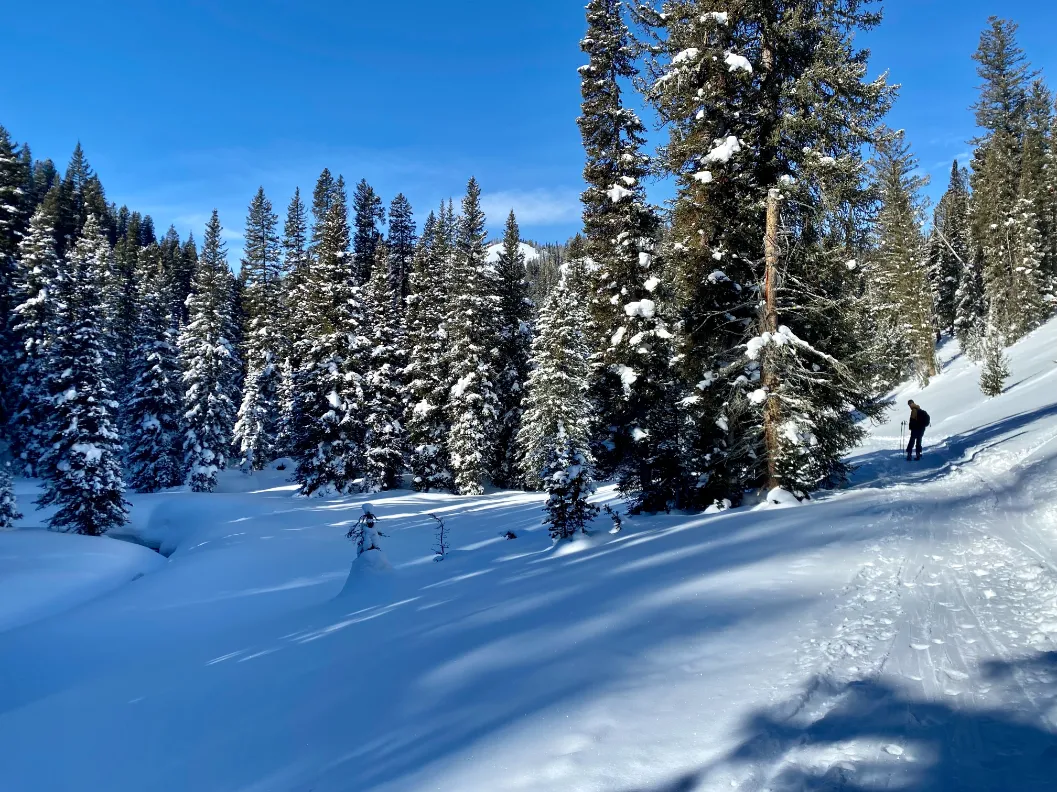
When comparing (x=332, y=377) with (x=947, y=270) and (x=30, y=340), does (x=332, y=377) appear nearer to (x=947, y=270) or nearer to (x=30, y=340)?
(x=30, y=340)

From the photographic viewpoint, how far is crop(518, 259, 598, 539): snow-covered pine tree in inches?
509

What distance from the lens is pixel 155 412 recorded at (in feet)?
125

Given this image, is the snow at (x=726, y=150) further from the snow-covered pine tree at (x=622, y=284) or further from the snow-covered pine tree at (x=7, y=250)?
the snow-covered pine tree at (x=7, y=250)

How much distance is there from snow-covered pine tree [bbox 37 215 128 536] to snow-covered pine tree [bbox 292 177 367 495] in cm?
855

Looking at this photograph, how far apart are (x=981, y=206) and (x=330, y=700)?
5619cm

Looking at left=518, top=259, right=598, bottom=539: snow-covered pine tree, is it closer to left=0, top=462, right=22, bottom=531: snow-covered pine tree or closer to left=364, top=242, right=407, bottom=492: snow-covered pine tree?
left=364, top=242, right=407, bottom=492: snow-covered pine tree

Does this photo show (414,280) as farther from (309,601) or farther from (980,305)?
(980,305)

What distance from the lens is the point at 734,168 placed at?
12953 mm

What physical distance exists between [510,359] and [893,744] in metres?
31.3

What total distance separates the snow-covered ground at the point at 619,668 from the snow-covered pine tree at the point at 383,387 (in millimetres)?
18578

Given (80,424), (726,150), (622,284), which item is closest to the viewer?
(726,150)

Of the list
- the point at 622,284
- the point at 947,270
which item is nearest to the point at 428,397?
the point at 622,284

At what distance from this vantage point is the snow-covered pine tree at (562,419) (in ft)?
42.4

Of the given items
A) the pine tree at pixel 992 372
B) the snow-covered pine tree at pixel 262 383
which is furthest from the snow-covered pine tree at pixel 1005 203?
the snow-covered pine tree at pixel 262 383
